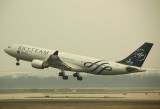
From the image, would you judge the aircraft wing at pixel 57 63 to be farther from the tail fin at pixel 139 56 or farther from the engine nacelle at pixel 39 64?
the tail fin at pixel 139 56

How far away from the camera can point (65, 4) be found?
10.3m

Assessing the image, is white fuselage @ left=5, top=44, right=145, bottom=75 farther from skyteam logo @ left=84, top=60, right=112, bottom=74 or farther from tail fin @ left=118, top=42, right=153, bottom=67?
tail fin @ left=118, top=42, right=153, bottom=67

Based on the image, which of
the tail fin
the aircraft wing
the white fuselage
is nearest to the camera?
the tail fin

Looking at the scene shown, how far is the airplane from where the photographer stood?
9898 mm

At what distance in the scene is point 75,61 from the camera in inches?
404

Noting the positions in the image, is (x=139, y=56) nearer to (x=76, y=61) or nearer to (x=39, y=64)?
(x=76, y=61)

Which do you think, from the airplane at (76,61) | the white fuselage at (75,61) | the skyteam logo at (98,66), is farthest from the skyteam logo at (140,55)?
the skyteam logo at (98,66)

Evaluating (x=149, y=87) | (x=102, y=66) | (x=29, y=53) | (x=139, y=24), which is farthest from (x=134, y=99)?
(x=29, y=53)

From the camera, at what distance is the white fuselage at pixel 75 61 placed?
10016mm

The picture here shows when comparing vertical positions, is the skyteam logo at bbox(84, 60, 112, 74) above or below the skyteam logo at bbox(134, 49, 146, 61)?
below

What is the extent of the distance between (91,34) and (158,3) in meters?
1.72

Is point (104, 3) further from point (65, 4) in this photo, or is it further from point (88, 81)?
point (88, 81)

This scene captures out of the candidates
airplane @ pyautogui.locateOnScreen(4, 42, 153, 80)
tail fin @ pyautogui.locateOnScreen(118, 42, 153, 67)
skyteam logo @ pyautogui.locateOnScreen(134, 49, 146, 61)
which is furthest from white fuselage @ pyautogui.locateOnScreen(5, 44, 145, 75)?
skyteam logo @ pyautogui.locateOnScreen(134, 49, 146, 61)

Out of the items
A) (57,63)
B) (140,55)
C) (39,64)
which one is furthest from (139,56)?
(39,64)
